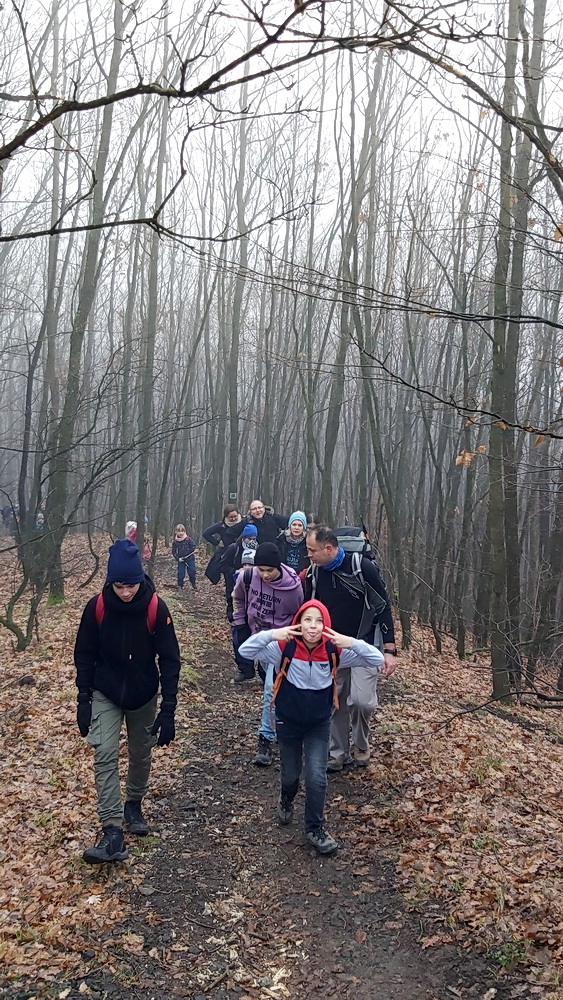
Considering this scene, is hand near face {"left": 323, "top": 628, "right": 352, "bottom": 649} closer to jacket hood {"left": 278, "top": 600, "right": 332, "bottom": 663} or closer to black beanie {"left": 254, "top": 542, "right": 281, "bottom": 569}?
jacket hood {"left": 278, "top": 600, "right": 332, "bottom": 663}

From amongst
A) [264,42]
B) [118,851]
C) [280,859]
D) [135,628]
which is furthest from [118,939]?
[264,42]

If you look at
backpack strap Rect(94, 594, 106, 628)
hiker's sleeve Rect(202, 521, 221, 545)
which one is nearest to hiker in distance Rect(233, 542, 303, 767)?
backpack strap Rect(94, 594, 106, 628)

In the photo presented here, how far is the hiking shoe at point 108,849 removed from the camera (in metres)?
4.47

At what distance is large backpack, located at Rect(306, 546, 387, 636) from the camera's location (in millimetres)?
5797

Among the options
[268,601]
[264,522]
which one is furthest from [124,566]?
[264,522]

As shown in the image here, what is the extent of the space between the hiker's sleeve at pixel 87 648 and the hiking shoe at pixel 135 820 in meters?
1.09

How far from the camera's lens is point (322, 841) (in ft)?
16.0

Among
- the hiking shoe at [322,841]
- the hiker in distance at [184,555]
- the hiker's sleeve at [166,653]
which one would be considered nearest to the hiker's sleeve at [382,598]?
the hiking shoe at [322,841]

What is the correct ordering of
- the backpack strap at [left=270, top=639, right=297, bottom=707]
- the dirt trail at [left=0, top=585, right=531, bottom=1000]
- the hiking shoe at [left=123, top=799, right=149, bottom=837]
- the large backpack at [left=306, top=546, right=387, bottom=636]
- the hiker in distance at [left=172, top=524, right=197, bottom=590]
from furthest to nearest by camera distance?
1. the hiker in distance at [left=172, top=524, right=197, bottom=590]
2. the large backpack at [left=306, top=546, right=387, bottom=636]
3. the hiking shoe at [left=123, top=799, right=149, bottom=837]
4. the backpack strap at [left=270, top=639, right=297, bottom=707]
5. the dirt trail at [left=0, top=585, right=531, bottom=1000]

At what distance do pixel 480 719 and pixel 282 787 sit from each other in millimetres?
4087

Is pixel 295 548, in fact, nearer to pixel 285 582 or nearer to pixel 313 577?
pixel 285 582

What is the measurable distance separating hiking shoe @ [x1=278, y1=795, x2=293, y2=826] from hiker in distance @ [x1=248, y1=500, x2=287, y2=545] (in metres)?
5.30

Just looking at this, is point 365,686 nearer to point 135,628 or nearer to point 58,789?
point 135,628

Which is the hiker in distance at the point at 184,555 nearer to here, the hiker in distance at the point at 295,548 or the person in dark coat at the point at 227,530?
the person in dark coat at the point at 227,530
